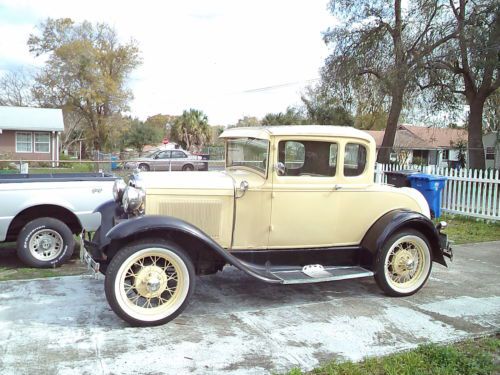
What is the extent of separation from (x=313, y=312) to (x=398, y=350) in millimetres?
1046

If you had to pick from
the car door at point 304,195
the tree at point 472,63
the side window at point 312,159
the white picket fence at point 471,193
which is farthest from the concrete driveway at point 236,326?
the tree at point 472,63

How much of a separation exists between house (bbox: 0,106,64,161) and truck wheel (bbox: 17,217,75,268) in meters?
28.2

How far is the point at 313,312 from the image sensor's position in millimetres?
4707

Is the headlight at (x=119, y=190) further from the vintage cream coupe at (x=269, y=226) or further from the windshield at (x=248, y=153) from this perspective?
the windshield at (x=248, y=153)

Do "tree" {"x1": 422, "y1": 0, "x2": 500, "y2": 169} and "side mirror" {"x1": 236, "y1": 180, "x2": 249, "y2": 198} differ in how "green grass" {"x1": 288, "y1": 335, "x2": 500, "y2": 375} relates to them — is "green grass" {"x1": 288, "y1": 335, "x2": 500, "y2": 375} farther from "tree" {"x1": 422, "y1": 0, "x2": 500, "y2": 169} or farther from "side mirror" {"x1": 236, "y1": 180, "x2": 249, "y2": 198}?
"tree" {"x1": 422, "y1": 0, "x2": 500, "y2": 169}

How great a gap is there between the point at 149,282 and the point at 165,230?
472 mm

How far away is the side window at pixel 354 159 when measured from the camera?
516cm

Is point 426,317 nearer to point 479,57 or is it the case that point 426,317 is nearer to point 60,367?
point 60,367

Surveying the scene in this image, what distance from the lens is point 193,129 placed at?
171 feet

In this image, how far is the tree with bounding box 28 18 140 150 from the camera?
43094 millimetres

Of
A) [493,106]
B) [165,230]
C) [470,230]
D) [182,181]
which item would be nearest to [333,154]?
[182,181]

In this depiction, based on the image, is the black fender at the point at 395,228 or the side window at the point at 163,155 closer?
the black fender at the point at 395,228

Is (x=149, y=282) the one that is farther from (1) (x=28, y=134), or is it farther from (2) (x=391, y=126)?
(1) (x=28, y=134)

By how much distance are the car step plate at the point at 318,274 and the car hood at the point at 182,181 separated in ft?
3.31
